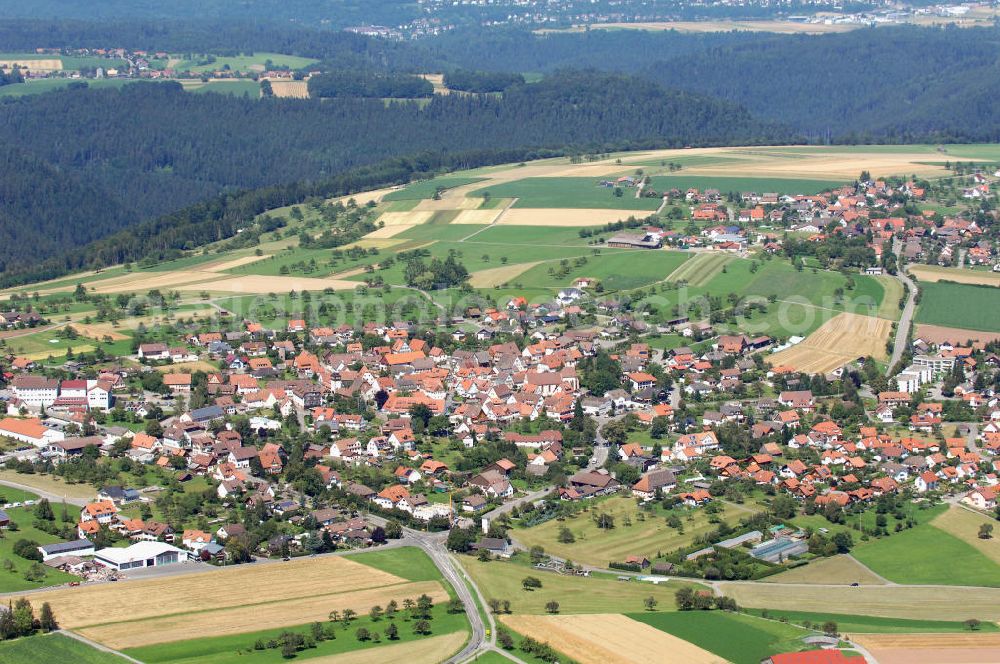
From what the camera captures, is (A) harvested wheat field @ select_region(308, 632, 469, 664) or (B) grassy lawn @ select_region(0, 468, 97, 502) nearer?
(A) harvested wheat field @ select_region(308, 632, 469, 664)

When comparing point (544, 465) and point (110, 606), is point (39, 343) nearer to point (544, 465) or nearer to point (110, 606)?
point (544, 465)

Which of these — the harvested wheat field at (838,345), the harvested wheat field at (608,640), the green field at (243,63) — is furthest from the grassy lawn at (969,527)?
the green field at (243,63)

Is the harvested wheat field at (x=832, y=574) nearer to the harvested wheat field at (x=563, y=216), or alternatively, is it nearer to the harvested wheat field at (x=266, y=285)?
the harvested wheat field at (x=266, y=285)

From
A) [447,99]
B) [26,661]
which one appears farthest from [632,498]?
[447,99]

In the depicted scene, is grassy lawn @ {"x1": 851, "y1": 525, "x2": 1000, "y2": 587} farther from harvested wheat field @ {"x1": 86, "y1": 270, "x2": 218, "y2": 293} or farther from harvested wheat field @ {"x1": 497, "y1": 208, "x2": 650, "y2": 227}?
harvested wheat field @ {"x1": 497, "y1": 208, "x2": 650, "y2": 227}

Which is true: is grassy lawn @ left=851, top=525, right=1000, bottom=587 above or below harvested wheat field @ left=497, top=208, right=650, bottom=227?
below

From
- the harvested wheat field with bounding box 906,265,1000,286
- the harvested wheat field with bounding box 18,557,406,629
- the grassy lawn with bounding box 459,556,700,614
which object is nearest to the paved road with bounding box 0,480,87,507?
the harvested wheat field with bounding box 18,557,406,629
